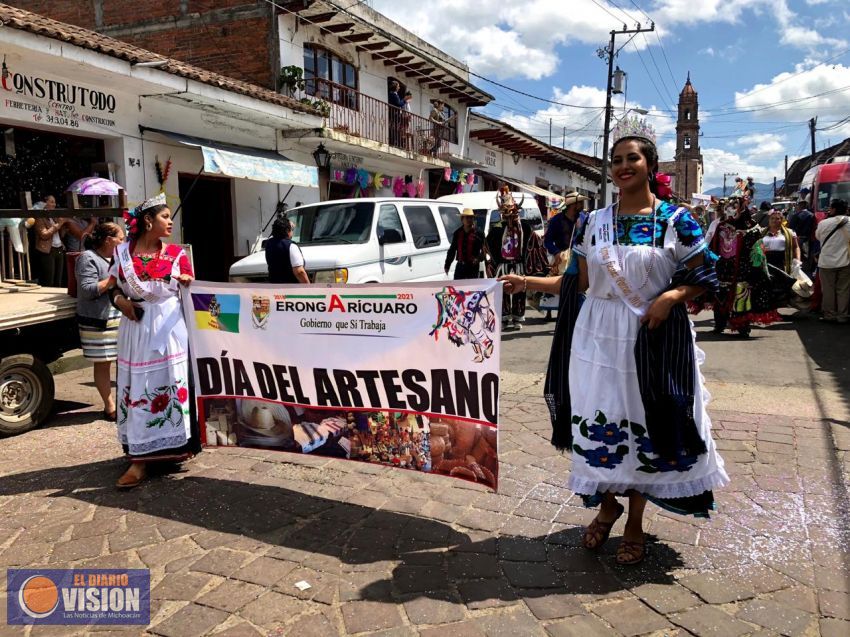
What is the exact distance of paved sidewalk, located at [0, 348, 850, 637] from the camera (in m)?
2.63

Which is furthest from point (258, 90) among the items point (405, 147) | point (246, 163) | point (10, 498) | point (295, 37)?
point (10, 498)

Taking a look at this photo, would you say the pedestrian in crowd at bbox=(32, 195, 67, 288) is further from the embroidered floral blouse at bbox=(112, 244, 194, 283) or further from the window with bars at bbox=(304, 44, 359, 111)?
the window with bars at bbox=(304, 44, 359, 111)

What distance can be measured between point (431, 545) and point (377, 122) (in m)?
16.3

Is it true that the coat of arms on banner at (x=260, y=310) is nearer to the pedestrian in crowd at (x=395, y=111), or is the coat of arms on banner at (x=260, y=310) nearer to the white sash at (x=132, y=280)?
the white sash at (x=132, y=280)

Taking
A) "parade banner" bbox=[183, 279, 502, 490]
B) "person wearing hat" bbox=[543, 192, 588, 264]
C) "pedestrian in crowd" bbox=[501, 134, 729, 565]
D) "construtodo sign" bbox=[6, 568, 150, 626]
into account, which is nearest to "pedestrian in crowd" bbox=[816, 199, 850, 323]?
"person wearing hat" bbox=[543, 192, 588, 264]

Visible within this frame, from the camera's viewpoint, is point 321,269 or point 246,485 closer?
point 246,485

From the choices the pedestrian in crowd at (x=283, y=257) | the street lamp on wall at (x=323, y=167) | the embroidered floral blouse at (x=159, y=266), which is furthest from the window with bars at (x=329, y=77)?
the embroidered floral blouse at (x=159, y=266)

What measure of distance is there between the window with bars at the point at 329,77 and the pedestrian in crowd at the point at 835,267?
10964 millimetres

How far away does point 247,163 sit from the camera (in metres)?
11.8

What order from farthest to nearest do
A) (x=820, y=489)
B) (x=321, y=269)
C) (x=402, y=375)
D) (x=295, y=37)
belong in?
(x=295, y=37) < (x=321, y=269) < (x=820, y=489) < (x=402, y=375)

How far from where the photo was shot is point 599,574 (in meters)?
2.92

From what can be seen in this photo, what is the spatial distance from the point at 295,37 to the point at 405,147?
5.31 meters

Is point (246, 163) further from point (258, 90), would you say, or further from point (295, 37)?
point (295, 37)

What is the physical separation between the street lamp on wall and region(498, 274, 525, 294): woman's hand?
12.9 meters
